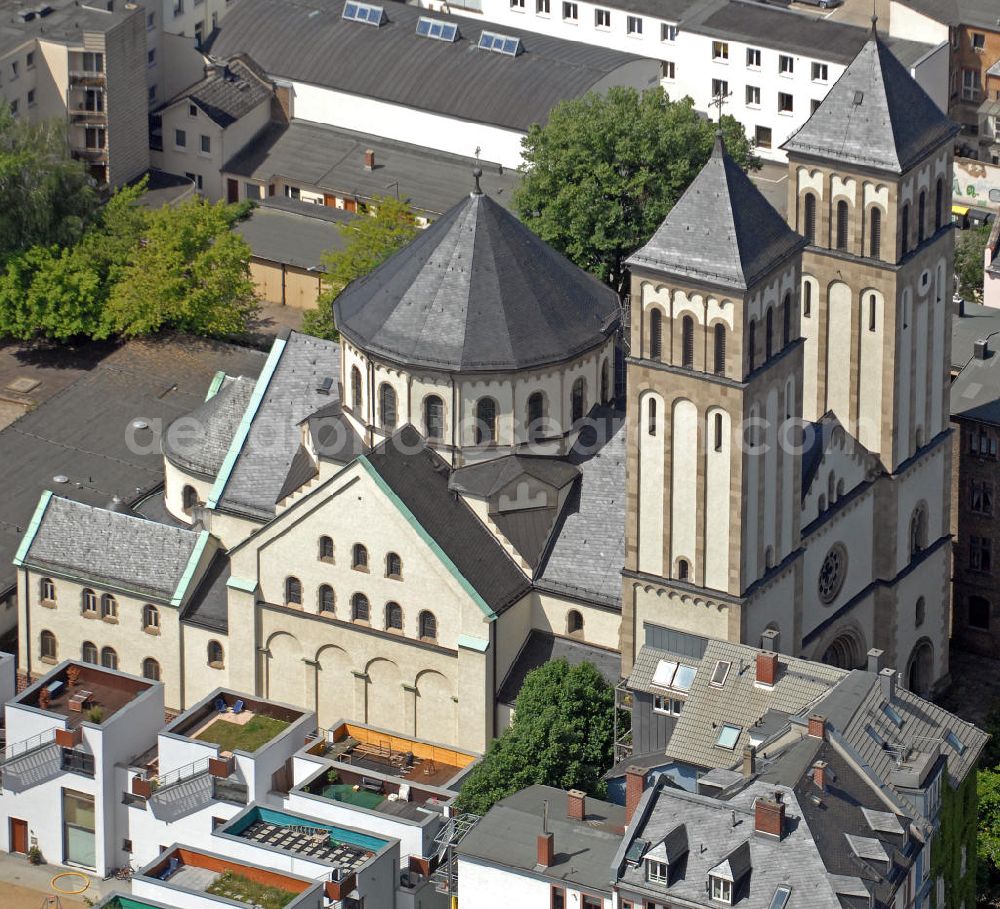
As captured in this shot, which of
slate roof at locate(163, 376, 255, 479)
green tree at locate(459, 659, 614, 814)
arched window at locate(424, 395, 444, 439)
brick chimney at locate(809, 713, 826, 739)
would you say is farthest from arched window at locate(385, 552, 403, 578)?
brick chimney at locate(809, 713, 826, 739)

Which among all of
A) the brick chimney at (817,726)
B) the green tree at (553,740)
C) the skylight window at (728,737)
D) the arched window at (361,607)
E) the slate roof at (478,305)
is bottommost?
the green tree at (553,740)

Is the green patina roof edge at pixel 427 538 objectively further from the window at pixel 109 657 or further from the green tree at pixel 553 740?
the window at pixel 109 657

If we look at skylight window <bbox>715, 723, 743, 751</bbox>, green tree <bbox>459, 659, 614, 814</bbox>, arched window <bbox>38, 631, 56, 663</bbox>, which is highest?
skylight window <bbox>715, 723, 743, 751</bbox>

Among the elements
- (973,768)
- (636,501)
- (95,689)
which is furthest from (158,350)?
(973,768)

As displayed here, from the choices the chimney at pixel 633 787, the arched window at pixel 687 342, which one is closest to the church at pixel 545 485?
the arched window at pixel 687 342

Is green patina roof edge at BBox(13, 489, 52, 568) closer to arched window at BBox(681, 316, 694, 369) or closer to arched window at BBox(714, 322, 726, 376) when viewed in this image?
arched window at BBox(681, 316, 694, 369)

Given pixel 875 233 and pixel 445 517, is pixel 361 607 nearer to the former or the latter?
pixel 445 517
